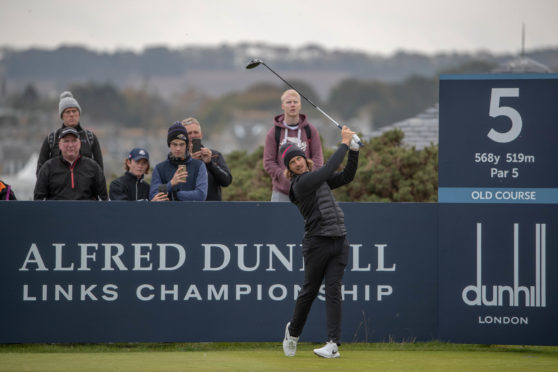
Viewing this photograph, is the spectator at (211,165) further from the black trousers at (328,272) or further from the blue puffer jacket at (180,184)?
the black trousers at (328,272)

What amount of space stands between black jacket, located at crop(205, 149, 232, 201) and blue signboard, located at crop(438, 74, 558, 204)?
7.22 feet

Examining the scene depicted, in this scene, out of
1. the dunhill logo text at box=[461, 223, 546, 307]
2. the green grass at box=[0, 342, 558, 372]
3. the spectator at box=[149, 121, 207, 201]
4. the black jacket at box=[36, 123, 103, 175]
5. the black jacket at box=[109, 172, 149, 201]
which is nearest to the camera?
the green grass at box=[0, 342, 558, 372]

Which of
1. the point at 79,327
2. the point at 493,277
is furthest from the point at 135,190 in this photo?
the point at 493,277

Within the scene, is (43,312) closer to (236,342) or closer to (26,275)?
(26,275)

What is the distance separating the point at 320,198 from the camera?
7.20m

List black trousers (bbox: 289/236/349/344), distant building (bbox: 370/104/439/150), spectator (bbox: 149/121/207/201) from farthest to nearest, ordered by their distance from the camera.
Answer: distant building (bbox: 370/104/439/150)
spectator (bbox: 149/121/207/201)
black trousers (bbox: 289/236/349/344)

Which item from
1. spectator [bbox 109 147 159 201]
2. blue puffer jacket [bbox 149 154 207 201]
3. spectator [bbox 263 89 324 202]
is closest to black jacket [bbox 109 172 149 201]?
spectator [bbox 109 147 159 201]

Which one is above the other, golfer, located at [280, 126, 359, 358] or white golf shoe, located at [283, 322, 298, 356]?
golfer, located at [280, 126, 359, 358]

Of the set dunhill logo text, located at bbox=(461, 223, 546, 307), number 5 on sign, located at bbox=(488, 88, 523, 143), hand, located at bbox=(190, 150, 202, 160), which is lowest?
dunhill logo text, located at bbox=(461, 223, 546, 307)

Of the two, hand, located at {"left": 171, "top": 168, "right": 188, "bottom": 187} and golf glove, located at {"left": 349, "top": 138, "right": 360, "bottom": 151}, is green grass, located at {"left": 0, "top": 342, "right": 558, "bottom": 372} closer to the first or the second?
hand, located at {"left": 171, "top": 168, "right": 188, "bottom": 187}

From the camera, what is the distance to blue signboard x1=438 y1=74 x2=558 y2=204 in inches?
319

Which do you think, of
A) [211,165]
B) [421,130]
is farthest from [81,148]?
[421,130]

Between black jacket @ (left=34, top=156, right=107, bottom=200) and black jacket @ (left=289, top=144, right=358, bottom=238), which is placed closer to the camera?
black jacket @ (left=289, top=144, right=358, bottom=238)

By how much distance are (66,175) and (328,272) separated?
9.02 feet
